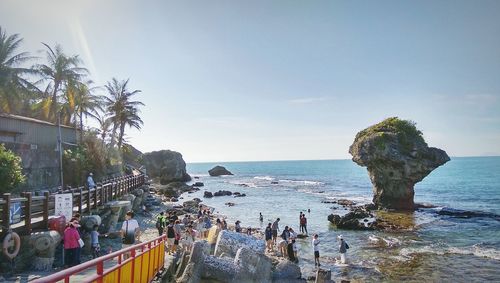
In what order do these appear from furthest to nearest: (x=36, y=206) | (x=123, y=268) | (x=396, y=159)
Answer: (x=396, y=159) < (x=36, y=206) < (x=123, y=268)

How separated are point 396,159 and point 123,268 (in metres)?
43.0

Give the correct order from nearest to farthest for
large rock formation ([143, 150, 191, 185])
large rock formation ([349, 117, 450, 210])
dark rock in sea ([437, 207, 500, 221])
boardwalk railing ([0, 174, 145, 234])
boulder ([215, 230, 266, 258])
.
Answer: boardwalk railing ([0, 174, 145, 234]) < boulder ([215, 230, 266, 258]) < dark rock in sea ([437, 207, 500, 221]) < large rock formation ([349, 117, 450, 210]) < large rock formation ([143, 150, 191, 185])

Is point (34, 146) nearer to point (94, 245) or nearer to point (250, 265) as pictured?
point (94, 245)

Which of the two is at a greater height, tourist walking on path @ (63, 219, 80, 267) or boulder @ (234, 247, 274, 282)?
tourist walking on path @ (63, 219, 80, 267)

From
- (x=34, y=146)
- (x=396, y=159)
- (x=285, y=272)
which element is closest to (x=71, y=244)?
(x=285, y=272)

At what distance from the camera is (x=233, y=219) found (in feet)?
135

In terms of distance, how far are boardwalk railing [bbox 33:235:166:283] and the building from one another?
19972mm

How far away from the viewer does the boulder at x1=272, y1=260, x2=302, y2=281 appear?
16453mm

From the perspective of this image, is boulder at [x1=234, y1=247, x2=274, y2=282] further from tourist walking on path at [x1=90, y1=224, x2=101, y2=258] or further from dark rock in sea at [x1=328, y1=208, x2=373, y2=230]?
dark rock in sea at [x1=328, y1=208, x2=373, y2=230]

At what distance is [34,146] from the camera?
29.5 metres

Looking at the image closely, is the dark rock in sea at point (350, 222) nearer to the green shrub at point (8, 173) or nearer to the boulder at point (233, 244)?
the boulder at point (233, 244)

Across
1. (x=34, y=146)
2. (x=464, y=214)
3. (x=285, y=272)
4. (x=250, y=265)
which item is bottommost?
(x=464, y=214)

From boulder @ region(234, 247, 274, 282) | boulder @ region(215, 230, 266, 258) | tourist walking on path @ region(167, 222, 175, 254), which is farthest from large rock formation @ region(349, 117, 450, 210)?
boulder @ region(234, 247, 274, 282)

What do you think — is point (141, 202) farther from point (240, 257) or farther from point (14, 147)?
point (240, 257)
